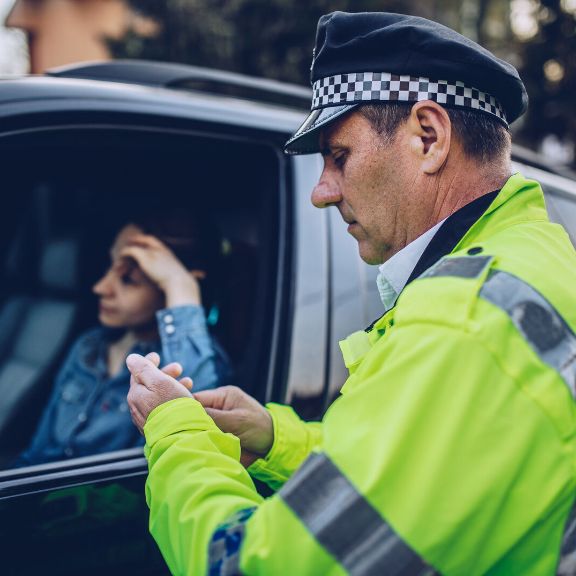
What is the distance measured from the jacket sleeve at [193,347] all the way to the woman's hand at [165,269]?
0.07 metres

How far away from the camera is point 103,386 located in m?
2.51

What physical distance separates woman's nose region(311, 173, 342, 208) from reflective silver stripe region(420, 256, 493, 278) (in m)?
0.39

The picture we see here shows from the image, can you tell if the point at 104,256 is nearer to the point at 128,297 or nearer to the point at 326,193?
the point at 128,297

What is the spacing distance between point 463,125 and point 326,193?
0.30 m

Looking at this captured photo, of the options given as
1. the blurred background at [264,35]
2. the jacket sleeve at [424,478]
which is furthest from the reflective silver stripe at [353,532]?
the blurred background at [264,35]

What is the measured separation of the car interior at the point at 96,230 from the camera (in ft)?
6.91

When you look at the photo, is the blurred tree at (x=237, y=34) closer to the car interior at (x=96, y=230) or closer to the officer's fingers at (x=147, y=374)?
the car interior at (x=96, y=230)

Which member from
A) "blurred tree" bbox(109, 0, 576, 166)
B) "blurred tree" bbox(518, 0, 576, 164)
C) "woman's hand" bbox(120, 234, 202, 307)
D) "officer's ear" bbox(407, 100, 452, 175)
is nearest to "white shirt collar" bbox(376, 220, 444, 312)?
"officer's ear" bbox(407, 100, 452, 175)

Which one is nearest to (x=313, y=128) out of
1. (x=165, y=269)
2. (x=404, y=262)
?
(x=404, y=262)

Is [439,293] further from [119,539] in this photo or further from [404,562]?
[119,539]

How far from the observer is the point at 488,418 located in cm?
100

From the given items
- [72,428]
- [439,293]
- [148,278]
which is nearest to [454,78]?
[439,293]

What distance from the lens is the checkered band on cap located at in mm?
1392

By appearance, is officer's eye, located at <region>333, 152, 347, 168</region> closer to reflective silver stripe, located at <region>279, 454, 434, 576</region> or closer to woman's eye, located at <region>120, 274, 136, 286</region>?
reflective silver stripe, located at <region>279, 454, 434, 576</region>
